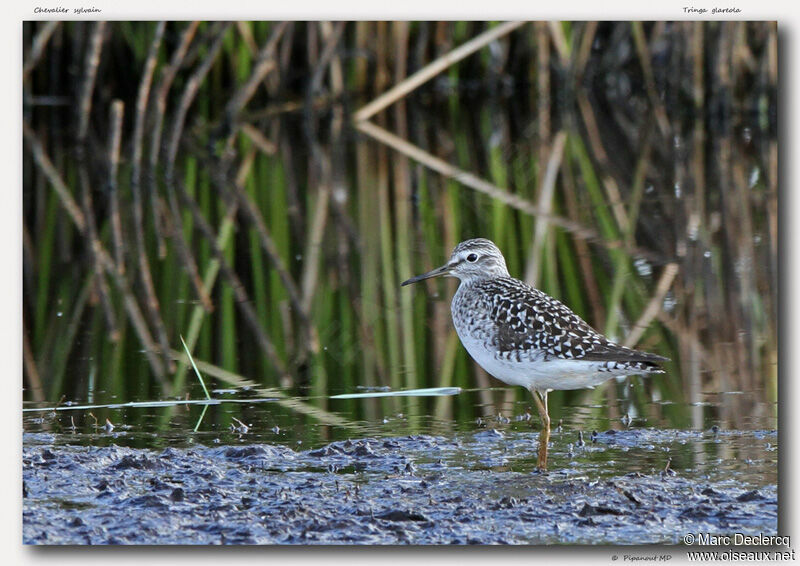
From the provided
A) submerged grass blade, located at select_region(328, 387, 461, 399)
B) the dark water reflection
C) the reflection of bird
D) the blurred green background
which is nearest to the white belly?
the reflection of bird

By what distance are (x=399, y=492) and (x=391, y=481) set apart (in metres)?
0.21

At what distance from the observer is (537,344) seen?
6883mm

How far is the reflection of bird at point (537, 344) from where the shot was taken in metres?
6.68

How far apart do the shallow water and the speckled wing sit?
60 cm

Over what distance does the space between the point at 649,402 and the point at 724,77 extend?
4958 millimetres

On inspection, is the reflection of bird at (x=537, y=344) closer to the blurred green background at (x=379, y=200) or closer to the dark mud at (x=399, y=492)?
the dark mud at (x=399, y=492)

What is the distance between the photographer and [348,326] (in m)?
9.82

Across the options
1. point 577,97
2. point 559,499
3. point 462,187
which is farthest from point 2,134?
point 577,97

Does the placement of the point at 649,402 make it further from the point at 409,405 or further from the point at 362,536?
the point at 362,536

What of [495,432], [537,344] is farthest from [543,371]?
[495,432]

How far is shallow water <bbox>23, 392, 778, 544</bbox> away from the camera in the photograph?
5.72 metres

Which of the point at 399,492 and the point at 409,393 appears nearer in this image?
the point at 399,492

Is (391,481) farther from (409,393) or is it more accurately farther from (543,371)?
(409,393)

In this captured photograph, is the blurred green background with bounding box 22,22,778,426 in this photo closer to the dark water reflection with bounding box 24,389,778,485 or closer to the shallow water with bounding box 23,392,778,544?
the dark water reflection with bounding box 24,389,778,485
